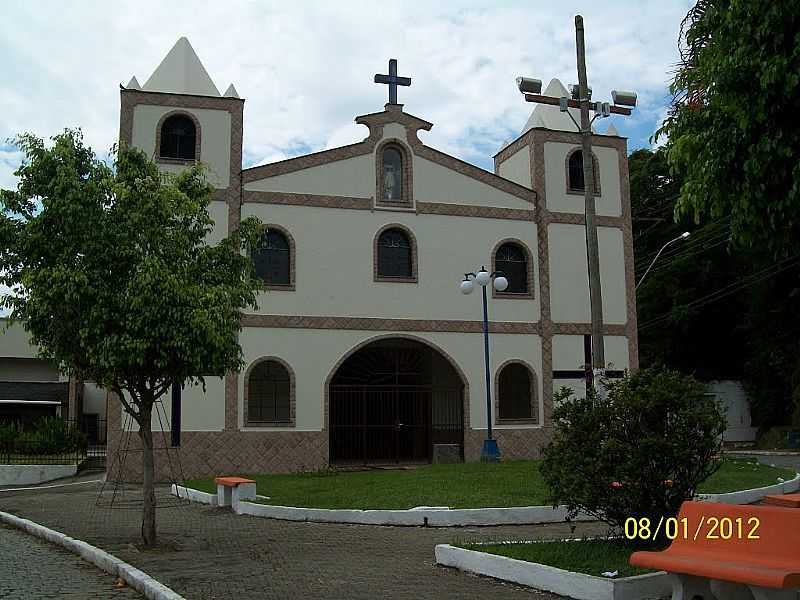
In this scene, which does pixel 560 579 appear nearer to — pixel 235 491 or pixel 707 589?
pixel 707 589

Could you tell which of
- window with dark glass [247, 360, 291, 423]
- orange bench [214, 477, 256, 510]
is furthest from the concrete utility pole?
window with dark glass [247, 360, 291, 423]

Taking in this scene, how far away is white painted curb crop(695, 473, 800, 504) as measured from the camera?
14133 millimetres

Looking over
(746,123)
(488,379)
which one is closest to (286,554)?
(746,123)

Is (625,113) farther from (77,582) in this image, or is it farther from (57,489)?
(57,489)

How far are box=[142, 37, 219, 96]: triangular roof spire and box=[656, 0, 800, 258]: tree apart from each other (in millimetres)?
18123

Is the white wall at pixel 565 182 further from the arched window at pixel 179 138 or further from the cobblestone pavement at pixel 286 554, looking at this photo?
the cobblestone pavement at pixel 286 554

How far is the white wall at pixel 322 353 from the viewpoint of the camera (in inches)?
909

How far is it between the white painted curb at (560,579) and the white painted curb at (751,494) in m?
5.44

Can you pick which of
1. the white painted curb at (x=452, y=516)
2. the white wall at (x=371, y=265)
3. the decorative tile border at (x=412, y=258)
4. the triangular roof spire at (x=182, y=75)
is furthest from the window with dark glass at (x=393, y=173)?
the white painted curb at (x=452, y=516)

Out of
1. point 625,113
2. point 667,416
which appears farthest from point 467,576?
point 625,113

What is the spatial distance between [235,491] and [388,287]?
9.84 metres

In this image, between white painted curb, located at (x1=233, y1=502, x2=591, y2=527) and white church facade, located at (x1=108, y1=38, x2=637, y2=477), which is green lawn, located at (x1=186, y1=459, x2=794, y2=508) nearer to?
white painted curb, located at (x1=233, y1=502, x2=591, y2=527)

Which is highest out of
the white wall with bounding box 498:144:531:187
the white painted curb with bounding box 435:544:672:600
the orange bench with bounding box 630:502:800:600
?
the white wall with bounding box 498:144:531:187

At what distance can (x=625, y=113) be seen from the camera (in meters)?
15.9
